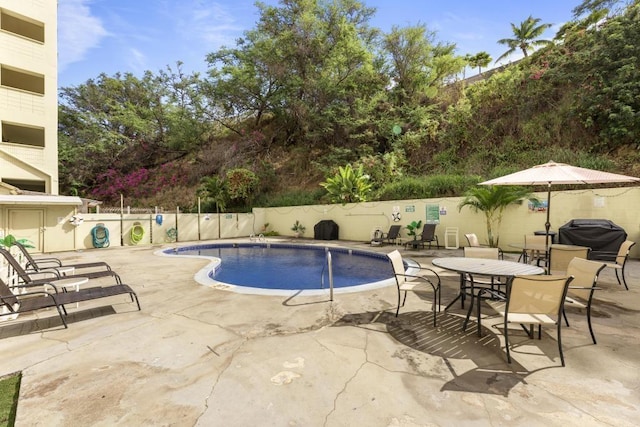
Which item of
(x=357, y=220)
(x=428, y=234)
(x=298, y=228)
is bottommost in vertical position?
(x=298, y=228)

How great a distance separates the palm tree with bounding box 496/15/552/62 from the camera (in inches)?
1035

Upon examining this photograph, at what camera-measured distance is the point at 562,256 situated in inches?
208

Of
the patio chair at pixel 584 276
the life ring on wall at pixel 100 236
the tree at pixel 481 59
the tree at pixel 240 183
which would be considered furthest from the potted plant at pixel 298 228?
the tree at pixel 481 59

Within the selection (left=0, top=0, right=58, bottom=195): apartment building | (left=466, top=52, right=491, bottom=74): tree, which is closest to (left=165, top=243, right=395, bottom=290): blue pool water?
(left=0, top=0, right=58, bottom=195): apartment building

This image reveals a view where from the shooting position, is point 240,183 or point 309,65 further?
point 309,65

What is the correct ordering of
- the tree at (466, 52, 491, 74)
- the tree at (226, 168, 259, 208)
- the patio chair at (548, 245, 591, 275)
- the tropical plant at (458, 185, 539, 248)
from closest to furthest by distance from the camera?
the patio chair at (548, 245, 591, 275) < the tropical plant at (458, 185, 539, 248) < the tree at (226, 168, 259, 208) < the tree at (466, 52, 491, 74)

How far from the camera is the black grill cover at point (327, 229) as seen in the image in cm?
1553

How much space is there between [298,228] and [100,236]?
9.83 metres

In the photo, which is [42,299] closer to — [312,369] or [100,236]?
[312,369]

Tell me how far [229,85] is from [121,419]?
80.4ft

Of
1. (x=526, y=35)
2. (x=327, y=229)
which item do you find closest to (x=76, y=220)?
(x=327, y=229)

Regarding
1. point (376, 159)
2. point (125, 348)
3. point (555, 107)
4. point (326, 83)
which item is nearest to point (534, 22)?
point (555, 107)

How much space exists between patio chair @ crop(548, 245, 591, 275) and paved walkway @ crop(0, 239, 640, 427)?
2.95 feet

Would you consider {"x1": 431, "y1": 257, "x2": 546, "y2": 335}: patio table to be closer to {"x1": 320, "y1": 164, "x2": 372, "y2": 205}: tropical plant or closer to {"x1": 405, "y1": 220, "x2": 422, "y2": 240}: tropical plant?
{"x1": 405, "y1": 220, "x2": 422, "y2": 240}: tropical plant
